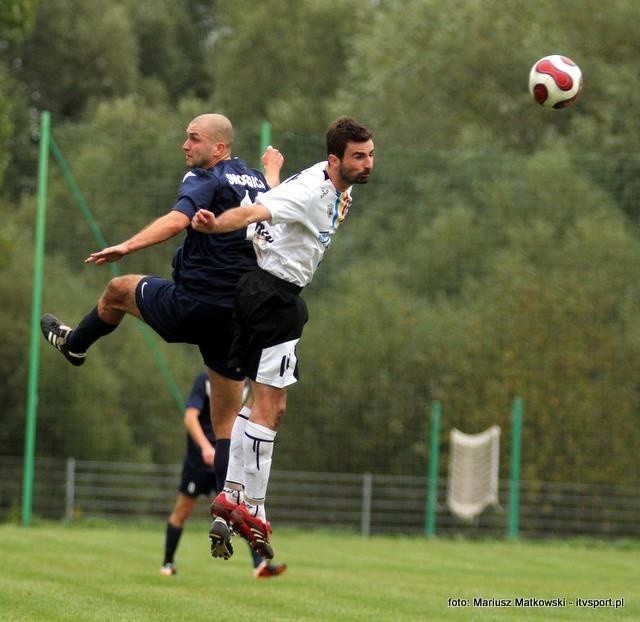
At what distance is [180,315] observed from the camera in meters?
7.89

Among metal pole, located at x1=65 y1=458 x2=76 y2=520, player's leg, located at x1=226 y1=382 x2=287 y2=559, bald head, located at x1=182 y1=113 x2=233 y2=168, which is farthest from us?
metal pole, located at x1=65 y1=458 x2=76 y2=520

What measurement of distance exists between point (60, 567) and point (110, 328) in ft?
9.53

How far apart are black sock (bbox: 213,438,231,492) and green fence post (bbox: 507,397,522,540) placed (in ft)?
31.8

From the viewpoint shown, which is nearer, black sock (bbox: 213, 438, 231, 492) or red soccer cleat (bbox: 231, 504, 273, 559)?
red soccer cleat (bbox: 231, 504, 273, 559)

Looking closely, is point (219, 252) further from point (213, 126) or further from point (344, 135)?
point (344, 135)

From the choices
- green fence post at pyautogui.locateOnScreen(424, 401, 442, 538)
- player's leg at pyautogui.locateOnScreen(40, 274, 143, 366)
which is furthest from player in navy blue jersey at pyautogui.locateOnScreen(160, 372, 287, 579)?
green fence post at pyautogui.locateOnScreen(424, 401, 442, 538)

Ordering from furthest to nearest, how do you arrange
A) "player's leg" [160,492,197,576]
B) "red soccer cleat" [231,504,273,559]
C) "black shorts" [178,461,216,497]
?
"black shorts" [178,461,216,497], "player's leg" [160,492,197,576], "red soccer cleat" [231,504,273,559]

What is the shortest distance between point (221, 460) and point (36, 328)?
9.22 metres

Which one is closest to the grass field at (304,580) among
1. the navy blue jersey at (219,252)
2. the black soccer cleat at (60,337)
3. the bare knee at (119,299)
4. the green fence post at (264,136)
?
the black soccer cleat at (60,337)


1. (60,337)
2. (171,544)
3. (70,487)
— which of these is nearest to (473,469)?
(70,487)

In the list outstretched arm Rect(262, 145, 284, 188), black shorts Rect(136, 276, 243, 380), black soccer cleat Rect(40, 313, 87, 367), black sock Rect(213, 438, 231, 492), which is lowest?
black sock Rect(213, 438, 231, 492)

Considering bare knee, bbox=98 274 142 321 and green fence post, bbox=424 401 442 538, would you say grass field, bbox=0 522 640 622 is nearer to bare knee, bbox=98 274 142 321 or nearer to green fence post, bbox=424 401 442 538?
green fence post, bbox=424 401 442 538

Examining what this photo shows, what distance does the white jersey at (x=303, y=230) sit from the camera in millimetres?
7559

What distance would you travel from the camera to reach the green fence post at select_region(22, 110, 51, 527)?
54.4 feet
